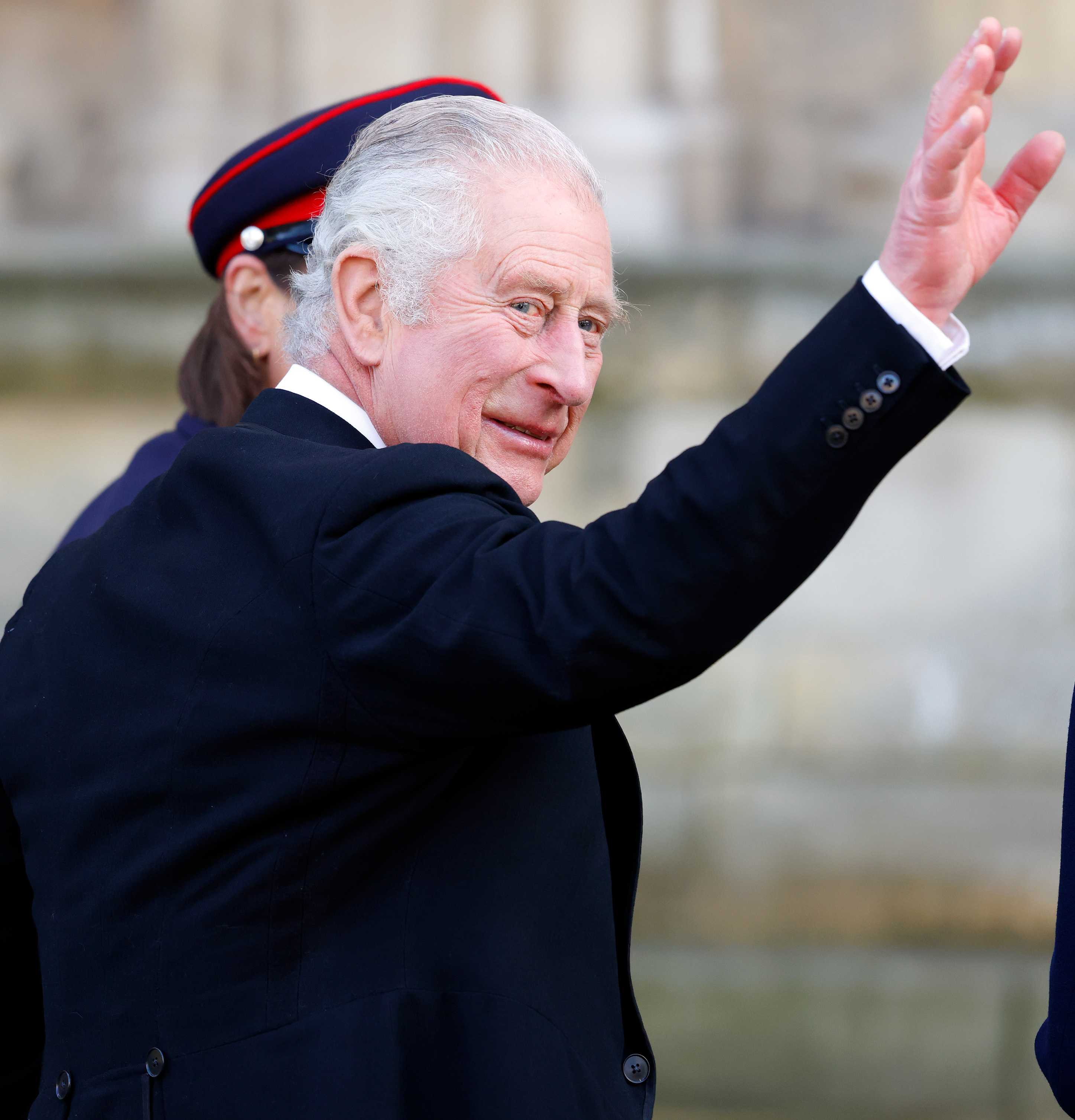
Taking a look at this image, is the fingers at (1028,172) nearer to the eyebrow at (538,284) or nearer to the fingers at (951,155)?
the fingers at (951,155)

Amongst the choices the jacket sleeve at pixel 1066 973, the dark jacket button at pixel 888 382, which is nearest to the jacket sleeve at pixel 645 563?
the dark jacket button at pixel 888 382

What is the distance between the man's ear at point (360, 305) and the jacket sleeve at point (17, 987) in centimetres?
60

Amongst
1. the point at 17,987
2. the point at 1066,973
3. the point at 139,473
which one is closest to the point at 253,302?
the point at 139,473

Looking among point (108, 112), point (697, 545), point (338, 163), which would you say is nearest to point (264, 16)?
point (108, 112)

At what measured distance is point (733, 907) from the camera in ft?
13.2

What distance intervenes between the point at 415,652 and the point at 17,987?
2.75ft

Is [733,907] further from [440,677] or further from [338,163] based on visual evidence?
[440,677]

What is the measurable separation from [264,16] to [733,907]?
292 centimetres

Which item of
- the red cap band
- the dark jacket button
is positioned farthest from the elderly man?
the red cap band

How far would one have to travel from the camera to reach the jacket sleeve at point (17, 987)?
1541 mm

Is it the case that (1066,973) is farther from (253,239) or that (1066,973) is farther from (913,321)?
(253,239)

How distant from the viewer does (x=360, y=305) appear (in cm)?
150

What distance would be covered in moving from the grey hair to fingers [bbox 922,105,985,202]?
19.8 inches

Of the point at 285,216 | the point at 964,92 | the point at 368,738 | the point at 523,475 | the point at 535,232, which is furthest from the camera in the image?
the point at 285,216
